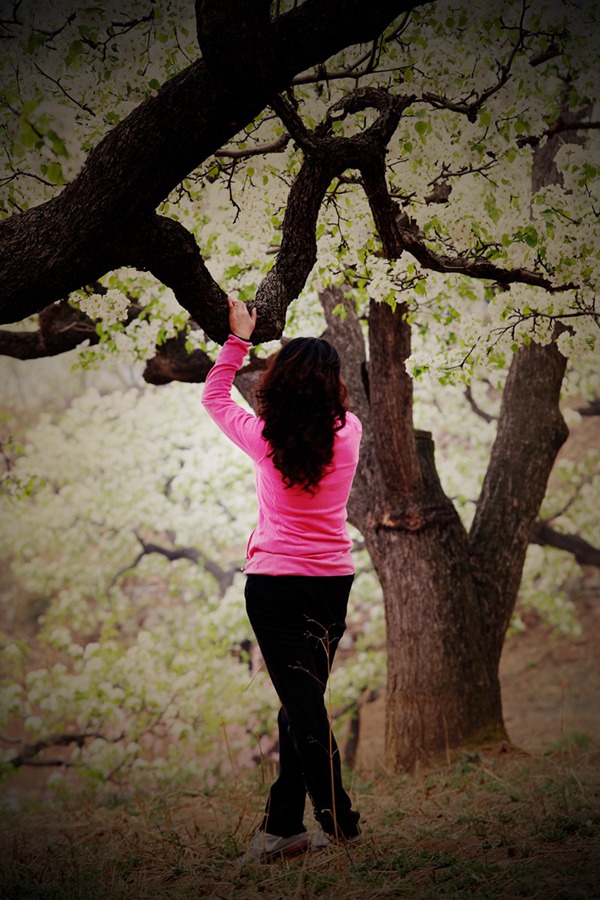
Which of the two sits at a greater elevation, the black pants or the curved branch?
the curved branch

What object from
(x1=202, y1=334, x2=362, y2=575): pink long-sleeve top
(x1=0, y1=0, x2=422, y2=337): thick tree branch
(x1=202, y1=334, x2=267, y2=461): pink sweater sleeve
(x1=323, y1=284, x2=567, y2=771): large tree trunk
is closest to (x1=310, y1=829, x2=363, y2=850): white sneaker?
(x1=202, y1=334, x2=362, y2=575): pink long-sleeve top

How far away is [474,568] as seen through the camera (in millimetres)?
5602

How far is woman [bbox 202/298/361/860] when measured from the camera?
278 centimetres

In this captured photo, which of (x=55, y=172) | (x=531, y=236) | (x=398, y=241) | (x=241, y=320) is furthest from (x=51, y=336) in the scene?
(x=531, y=236)

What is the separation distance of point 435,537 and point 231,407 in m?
2.93

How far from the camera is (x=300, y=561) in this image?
9.25 ft

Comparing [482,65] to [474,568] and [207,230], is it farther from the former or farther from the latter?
[474,568]

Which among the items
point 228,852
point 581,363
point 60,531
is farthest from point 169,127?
point 60,531

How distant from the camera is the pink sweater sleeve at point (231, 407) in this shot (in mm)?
2832

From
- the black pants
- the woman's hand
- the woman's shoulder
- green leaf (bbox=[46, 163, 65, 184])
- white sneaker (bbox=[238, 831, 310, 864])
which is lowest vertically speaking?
white sneaker (bbox=[238, 831, 310, 864])

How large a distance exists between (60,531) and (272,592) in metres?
9.66

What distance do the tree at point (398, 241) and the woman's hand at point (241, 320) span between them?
0.08 m

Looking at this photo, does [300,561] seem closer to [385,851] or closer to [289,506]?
Result: [289,506]

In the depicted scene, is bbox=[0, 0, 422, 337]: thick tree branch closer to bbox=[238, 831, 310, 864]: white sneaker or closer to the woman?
the woman
